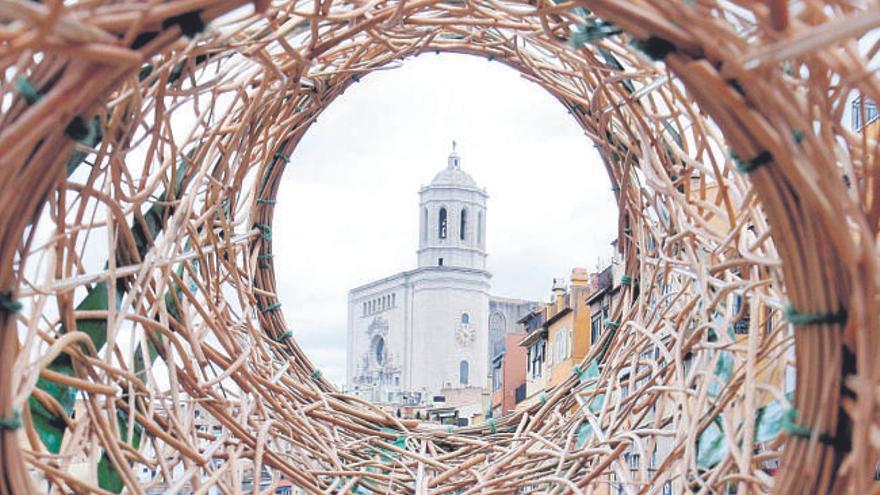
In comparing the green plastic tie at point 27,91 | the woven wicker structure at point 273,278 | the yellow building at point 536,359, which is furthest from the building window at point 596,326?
the green plastic tie at point 27,91

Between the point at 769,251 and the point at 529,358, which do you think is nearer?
the point at 769,251

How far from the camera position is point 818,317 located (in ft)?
3.26

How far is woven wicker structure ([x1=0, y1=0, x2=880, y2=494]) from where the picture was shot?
92 centimetres

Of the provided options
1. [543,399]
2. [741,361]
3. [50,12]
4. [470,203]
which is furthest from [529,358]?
[470,203]

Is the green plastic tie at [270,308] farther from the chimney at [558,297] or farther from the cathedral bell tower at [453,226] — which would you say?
the cathedral bell tower at [453,226]

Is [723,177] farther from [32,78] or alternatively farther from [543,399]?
[32,78]

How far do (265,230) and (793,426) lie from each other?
1.63 metres

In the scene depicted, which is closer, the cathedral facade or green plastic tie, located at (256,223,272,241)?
green plastic tie, located at (256,223,272,241)

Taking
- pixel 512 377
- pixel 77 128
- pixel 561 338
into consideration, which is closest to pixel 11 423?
pixel 77 128

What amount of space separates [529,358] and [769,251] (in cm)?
1335

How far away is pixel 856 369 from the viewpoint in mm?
986

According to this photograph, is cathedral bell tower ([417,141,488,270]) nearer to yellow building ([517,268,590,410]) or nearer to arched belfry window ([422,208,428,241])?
arched belfry window ([422,208,428,241])

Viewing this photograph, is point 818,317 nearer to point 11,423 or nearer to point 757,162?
point 757,162

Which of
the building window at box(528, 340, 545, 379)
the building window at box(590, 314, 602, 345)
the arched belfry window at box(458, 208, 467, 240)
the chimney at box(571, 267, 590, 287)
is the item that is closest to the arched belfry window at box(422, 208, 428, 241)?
the arched belfry window at box(458, 208, 467, 240)
